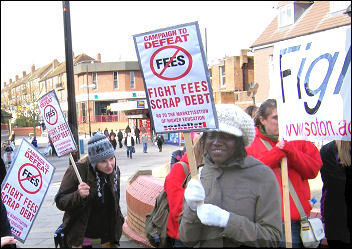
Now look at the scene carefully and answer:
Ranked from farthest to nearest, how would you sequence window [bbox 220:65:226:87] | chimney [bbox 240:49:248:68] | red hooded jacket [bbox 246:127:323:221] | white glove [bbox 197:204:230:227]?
1. window [bbox 220:65:226:87]
2. chimney [bbox 240:49:248:68]
3. red hooded jacket [bbox 246:127:323:221]
4. white glove [bbox 197:204:230:227]

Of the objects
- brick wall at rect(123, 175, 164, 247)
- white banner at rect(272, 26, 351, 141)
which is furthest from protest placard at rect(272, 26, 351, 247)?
brick wall at rect(123, 175, 164, 247)

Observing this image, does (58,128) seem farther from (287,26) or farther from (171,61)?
(287,26)

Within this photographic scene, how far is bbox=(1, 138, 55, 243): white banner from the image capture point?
12.8 feet

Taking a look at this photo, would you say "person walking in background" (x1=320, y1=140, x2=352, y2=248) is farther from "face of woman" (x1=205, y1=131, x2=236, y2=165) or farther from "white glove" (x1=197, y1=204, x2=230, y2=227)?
"white glove" (x1=197, y1=204, x2=230, y2=227)

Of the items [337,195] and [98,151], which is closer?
[337,195]

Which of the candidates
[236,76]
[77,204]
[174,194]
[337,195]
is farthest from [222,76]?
[174,194]

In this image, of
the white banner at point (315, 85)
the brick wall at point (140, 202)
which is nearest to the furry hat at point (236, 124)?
the white banner at point (315, 85)

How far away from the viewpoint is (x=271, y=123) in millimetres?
3408

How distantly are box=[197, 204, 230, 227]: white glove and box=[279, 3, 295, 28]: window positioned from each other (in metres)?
26.3

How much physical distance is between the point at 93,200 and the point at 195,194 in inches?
57.7

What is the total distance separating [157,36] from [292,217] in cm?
167

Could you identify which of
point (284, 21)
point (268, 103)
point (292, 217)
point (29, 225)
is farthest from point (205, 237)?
point (284, 21)

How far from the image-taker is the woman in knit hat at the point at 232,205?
2.02 metres

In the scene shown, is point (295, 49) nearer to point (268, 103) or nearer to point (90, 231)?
point (268, 103)
